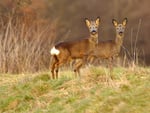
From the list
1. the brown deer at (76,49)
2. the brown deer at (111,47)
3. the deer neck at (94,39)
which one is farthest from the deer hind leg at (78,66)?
the deer neck at (94,39)

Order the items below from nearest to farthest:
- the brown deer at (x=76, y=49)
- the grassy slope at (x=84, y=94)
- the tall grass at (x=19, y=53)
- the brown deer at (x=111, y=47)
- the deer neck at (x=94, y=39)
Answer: the grassy slope at (x=84, y=94) < the brown deer at (x=111, y=47) < the brown deer at (x=76, y=49) < the deer neck at (x=94, y=39) < the tall grass at (x=19, y=53)

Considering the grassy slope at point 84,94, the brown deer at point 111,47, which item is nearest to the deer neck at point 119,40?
the brown deer at point 111,47

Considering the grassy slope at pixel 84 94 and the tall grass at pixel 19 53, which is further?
the tall grass at pixel 19 53

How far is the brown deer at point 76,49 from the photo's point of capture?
13738 mm

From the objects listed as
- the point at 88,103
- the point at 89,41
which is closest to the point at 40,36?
the point at 89,41

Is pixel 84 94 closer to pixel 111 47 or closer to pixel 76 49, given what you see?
pixel 111 47

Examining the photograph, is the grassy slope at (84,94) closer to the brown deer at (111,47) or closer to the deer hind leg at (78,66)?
the deer hind leg at (78,66)

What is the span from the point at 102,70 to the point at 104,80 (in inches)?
16.9

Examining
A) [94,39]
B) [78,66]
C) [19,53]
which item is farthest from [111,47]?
[19,53]

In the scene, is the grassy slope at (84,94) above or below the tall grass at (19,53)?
below

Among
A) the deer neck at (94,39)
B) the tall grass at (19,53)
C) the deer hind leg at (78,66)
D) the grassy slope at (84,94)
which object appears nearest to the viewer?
the grassy slope at (84,94)

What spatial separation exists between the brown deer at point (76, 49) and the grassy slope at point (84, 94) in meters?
1.86

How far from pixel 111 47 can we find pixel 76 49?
90 centimetres

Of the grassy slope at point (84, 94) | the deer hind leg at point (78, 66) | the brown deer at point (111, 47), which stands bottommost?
the grassy slope at point (84, 94)
